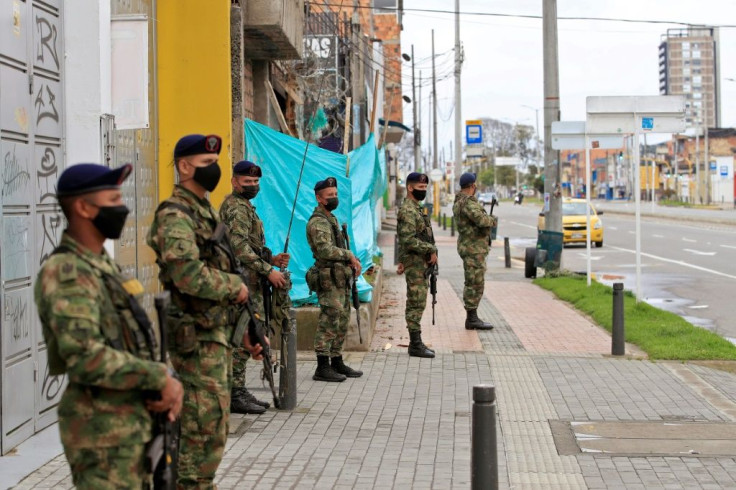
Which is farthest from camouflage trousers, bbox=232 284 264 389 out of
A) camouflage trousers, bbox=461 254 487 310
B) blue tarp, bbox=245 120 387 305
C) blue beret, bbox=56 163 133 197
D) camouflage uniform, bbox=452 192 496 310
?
camouflage trousers, bbox=461 254 487 310

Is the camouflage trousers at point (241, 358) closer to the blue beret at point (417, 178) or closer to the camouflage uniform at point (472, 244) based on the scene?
the blue beret at point (417, 178)

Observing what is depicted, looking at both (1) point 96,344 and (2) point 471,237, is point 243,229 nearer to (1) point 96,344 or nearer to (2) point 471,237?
(1) point 96,344

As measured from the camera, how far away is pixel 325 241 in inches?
360

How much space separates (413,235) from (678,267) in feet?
48.0

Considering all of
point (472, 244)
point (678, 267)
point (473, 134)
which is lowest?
point (678, 267)

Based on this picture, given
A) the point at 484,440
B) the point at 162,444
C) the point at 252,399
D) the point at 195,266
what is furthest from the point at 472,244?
the point at 162,444

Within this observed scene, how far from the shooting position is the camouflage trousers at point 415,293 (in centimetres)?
1076

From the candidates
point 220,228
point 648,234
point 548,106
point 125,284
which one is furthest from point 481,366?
point 648,234

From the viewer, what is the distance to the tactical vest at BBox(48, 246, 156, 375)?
3.72 metres

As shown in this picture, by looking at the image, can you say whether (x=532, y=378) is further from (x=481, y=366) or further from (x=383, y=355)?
(x=383, y=355)

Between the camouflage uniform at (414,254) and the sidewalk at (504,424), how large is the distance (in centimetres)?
58

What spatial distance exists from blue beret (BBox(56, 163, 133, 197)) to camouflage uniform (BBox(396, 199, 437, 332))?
7142mm

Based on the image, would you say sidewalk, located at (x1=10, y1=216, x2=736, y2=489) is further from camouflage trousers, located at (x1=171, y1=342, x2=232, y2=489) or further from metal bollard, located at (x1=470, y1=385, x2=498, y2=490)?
camouflage trousers, located at (x1=171, y1=342, x2=232, y2=489)

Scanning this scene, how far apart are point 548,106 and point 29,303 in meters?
14.9
